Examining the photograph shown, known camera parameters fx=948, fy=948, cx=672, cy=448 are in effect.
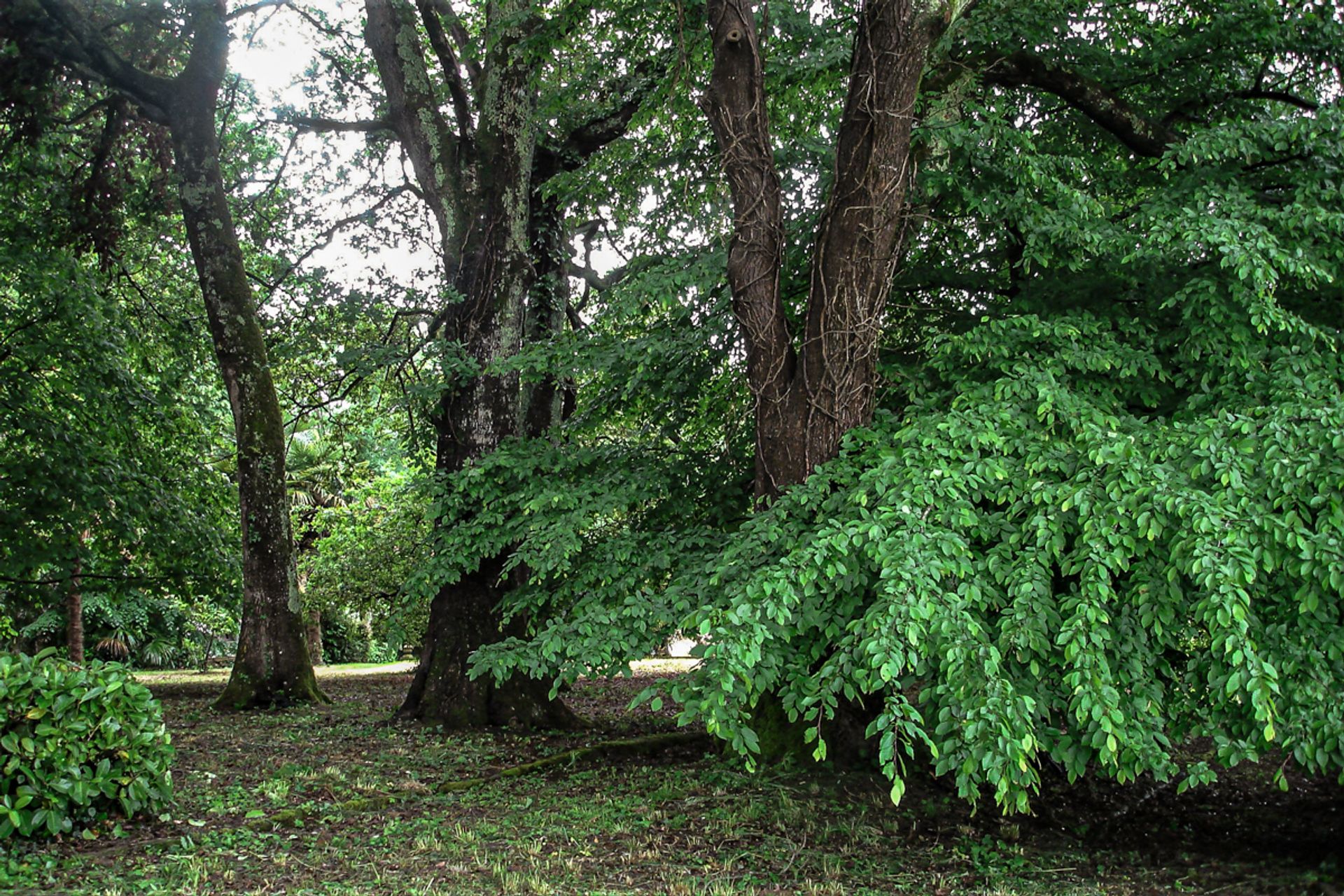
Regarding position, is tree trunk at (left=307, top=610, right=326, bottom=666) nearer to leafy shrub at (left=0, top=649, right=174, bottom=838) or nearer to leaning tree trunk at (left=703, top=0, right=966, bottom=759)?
leafy shrub at (left=0, top=649, right=174, bottom=838)

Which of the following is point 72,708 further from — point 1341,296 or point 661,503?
point 1341,296

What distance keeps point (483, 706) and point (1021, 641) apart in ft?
19.8

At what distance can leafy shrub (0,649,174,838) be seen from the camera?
465cm

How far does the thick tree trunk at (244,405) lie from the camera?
10.3 meters

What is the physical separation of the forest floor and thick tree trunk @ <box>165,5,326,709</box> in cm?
215

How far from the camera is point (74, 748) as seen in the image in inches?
191

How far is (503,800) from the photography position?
21.4ft

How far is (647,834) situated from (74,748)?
314 cm

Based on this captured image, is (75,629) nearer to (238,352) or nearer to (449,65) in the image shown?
(238,352)

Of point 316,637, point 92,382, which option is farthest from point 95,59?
point 316,637

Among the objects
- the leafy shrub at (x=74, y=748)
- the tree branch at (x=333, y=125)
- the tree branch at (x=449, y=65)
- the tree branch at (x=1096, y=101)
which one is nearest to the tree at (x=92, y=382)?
the tree branch at (x=333, y=125)

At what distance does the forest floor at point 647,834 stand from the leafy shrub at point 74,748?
0.54ft

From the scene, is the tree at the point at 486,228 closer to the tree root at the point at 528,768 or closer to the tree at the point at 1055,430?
the tree root at the point at 528,768

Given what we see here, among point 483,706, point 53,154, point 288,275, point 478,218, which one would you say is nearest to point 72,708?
point 483,706
